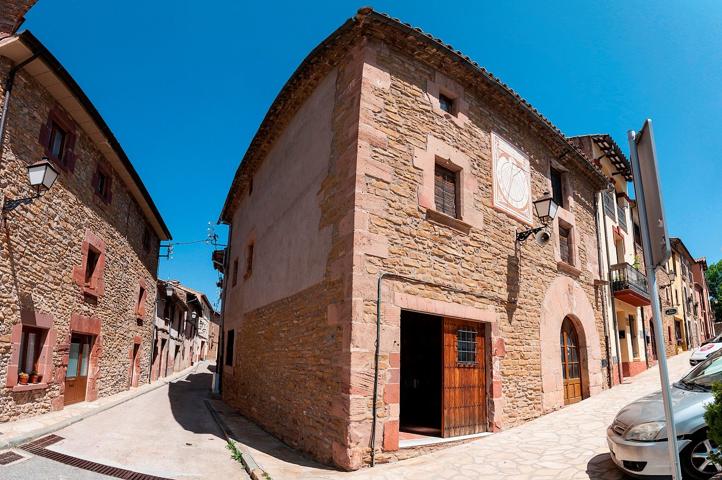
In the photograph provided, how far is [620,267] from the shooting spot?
13148 mm

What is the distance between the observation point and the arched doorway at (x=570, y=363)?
9945 millimetres

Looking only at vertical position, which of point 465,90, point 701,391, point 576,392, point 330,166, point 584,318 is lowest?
point 576,392

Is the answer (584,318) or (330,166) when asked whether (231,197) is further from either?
(584,318)

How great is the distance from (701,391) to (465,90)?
6346mm

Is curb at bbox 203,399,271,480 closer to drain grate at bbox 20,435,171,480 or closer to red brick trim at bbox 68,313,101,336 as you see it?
drain grate at bbox 20,435,171,480

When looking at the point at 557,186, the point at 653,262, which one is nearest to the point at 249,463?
the point at 653,262

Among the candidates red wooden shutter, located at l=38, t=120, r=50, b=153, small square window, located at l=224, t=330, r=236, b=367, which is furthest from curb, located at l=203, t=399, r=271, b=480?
red wooden shutter, located at l=38, t=120, r=50, b=153

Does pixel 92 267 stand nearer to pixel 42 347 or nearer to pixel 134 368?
pixel 42 347

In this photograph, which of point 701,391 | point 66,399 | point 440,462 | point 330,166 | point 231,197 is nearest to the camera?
point 701,391

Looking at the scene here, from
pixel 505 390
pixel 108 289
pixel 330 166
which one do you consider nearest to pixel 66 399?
pixel 108 289

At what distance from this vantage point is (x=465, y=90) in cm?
876

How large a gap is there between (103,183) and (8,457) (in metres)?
8.51

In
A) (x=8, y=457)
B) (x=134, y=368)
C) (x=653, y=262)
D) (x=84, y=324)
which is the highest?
(x=653, y=262)

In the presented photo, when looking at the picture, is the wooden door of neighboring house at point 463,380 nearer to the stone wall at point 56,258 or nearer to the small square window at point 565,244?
the small square window at point 565,244
